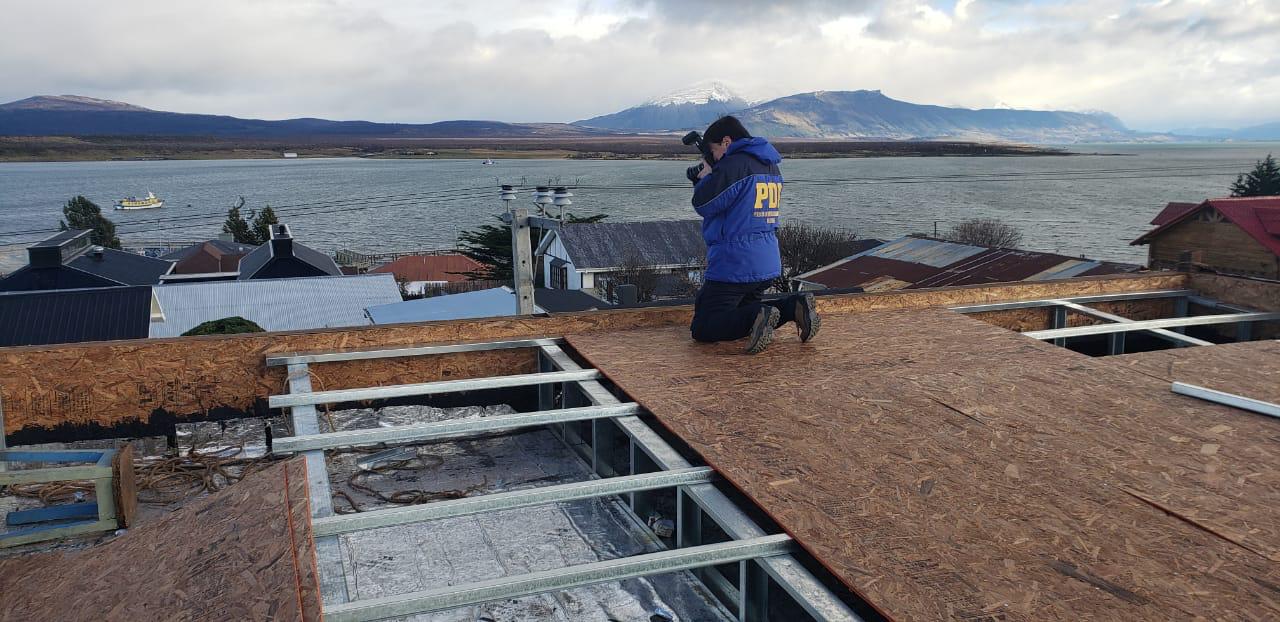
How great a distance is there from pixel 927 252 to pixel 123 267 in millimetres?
35040

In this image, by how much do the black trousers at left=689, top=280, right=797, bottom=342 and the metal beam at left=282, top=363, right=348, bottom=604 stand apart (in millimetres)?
2416

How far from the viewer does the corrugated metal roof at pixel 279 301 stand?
25.0 meters

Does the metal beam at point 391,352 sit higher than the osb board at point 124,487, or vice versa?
the metal beam at point 391,352

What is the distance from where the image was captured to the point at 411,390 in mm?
4250

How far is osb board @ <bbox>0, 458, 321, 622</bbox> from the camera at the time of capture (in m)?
2.25

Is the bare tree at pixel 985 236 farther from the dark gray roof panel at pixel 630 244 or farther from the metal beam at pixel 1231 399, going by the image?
the metal beam at pixel 1231 399

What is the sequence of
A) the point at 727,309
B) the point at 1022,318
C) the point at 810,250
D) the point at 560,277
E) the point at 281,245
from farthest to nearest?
the point at 810,250
the point at 560,277
the point at 281,245
the point at 1022,318
the point at 727,309

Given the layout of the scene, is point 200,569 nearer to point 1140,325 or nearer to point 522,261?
point 522,261

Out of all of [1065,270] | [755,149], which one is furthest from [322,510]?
[1065,270]

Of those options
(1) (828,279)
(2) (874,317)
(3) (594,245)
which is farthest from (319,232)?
(2) (874,317)

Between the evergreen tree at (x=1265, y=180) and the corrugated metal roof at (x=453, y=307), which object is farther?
the evergreen tree at (x=1265, y=180)

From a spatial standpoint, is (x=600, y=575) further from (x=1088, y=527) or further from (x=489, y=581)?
(x=1088, y=527)

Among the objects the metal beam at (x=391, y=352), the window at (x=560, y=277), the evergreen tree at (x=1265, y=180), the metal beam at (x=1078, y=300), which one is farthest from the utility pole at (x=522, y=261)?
the evergreen tree at (x=1265, y=180)

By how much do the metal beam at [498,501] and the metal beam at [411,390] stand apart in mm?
1340
